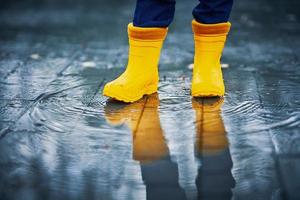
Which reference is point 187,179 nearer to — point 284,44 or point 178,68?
point 178,68

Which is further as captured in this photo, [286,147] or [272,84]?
[272,84]

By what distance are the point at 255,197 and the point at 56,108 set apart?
92 centimetres

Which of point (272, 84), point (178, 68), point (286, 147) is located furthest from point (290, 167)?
point (178, 68)

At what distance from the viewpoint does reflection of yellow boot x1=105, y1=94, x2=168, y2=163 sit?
1510mm

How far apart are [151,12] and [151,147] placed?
Answer: 664 mm

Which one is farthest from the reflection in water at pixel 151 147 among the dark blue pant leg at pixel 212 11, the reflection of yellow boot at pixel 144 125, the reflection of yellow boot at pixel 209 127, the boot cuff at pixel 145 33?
the dark blue pant leg at pixel 212 11

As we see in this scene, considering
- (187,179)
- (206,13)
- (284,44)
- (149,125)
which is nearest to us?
(187,179)

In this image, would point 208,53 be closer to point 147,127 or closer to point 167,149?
point 147,127

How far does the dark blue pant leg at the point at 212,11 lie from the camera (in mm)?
2088

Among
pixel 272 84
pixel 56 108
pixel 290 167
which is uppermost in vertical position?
pixel 290 167

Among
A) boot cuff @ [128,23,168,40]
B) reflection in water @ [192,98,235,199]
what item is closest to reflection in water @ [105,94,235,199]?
reflection in water @ [192,98,235,199]

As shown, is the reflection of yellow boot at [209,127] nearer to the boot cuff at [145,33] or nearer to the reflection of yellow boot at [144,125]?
the reflection of yellow boot at [144,125]

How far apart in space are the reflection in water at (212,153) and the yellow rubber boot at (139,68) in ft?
0.66

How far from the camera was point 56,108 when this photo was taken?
1945 mm
